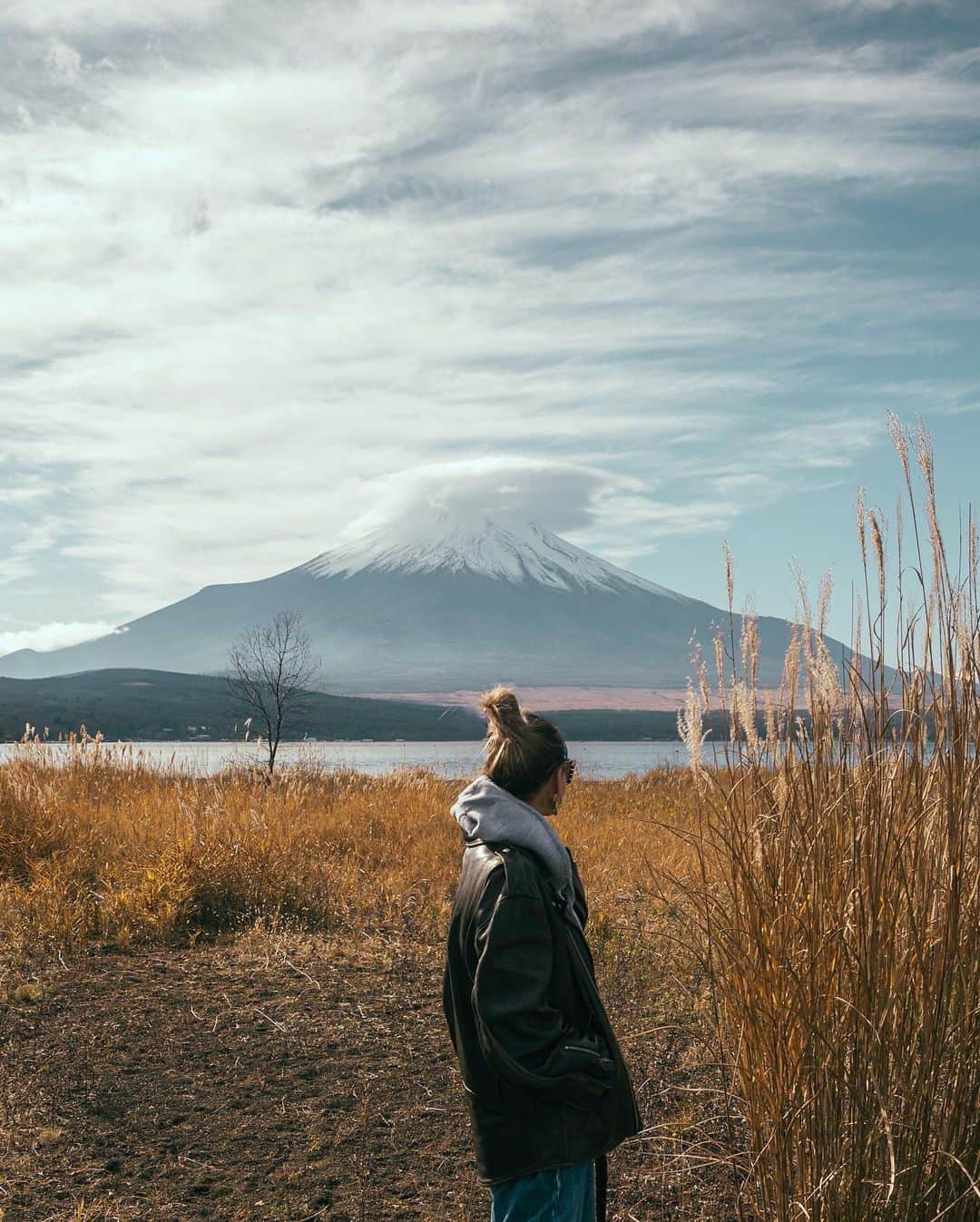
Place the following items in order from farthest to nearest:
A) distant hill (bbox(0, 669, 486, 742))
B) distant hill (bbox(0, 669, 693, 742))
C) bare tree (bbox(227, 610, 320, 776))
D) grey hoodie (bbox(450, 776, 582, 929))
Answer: distant hill (bbox(0, 669, 693, 742)) → distant hill (bbox(0, 669, 486, 742)) → bare tree (bbox(227, 610, 320, 776)) → grey hoodie (bbox(450, 776, 582, 929))

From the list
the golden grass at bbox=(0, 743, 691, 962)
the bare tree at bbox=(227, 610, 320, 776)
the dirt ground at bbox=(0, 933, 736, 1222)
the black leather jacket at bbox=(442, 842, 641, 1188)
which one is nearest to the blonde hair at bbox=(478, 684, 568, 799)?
the black leather jacket at bbox=(442, 842, 641, 1188)

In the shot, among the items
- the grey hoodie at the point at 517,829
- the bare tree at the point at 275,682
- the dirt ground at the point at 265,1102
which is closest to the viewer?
the grey hoodie at the point at 517,829

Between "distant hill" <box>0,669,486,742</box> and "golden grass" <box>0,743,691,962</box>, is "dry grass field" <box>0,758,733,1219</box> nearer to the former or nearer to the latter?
"golden grass" <box>0,743,691,962</box>

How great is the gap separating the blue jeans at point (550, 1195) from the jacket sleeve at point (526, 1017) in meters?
0.19

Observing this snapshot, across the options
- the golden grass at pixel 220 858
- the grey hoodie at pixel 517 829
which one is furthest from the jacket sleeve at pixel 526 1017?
the golden grass at pixel 220 858

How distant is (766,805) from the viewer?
134 inches

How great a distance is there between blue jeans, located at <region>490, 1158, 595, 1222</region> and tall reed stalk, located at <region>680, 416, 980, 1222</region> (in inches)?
22.9

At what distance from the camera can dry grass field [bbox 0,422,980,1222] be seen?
2.75 metres

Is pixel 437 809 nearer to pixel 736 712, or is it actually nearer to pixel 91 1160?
→ pixel 91 1160

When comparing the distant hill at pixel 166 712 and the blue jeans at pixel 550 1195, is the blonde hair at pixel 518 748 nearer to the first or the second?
the blue jeans at pixel 550 1195

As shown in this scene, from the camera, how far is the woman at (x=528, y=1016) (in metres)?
2.38

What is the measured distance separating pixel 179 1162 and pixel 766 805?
2.41m

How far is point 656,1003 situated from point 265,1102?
1.98 meters

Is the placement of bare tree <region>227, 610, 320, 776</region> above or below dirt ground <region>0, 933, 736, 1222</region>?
Answer: above
